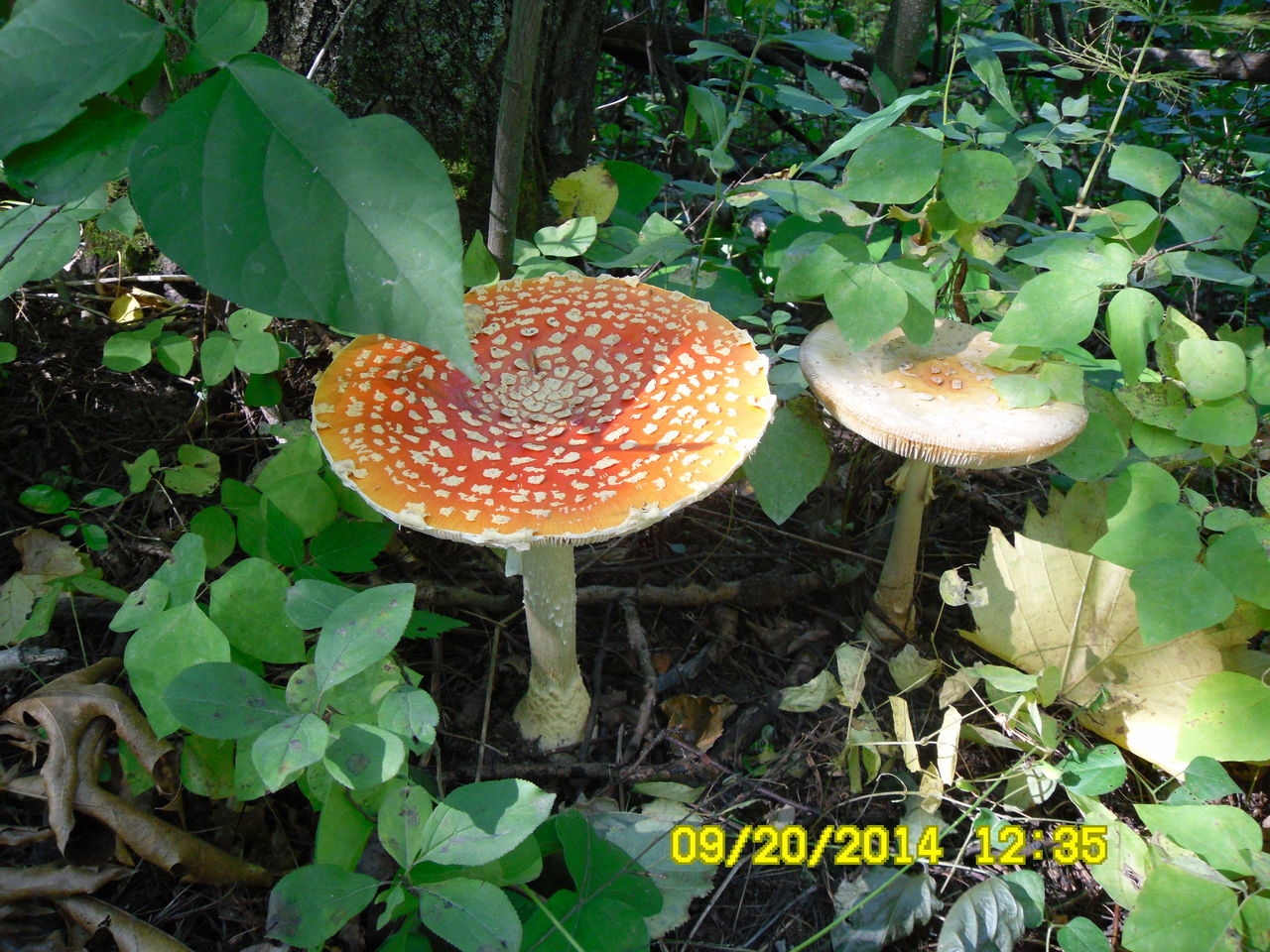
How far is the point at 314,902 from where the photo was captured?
56.7 inches

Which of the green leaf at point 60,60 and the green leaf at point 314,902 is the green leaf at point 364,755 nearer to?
the green leaf at point 314,902

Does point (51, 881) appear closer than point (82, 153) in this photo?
No

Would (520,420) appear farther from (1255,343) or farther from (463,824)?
(1255,343)

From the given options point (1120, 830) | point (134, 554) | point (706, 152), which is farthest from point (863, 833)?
point (134, 554)

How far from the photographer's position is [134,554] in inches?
95.5

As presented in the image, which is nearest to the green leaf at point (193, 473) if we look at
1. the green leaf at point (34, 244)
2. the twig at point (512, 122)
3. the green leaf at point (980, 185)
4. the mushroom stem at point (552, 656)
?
the green leaf at point (34, 244)

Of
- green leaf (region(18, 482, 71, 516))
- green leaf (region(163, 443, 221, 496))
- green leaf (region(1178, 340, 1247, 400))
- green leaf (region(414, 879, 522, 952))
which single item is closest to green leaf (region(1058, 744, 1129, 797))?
green leaf (region(1178, 340, 1247, 400))

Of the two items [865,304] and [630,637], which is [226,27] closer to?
[865,304]

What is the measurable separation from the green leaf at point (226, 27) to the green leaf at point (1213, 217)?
2.11 m

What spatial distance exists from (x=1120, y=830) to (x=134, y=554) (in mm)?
2761

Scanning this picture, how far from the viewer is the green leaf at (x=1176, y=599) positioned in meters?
1.85

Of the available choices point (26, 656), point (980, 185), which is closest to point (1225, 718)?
point (980, 185)

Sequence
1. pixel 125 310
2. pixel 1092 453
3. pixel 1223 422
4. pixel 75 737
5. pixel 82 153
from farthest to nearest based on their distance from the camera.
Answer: pixel 125 310 → pixel 1092 453 → pixel 1223 422 → pixel 75 737 → pixel 82 153

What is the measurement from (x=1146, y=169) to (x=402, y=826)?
2.39m
